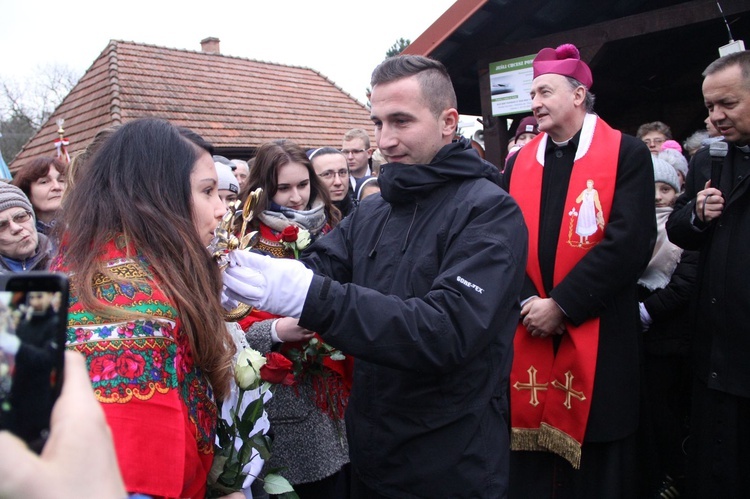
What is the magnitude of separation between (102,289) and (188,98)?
50.7 feet

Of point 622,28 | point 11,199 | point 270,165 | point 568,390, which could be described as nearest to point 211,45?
point 622,28

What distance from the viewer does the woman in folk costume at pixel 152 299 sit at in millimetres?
Result: 1278

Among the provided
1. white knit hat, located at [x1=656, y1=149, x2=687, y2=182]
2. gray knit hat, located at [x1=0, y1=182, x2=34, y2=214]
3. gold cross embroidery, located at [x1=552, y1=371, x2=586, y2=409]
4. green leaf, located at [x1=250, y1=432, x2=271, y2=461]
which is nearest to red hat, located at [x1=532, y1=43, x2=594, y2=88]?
gold cross embroidery, located at [x1=552, y1=371, x2=586, y2=409]

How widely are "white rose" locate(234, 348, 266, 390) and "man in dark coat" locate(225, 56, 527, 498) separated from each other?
214 mm

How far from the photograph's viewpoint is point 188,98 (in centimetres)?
1566

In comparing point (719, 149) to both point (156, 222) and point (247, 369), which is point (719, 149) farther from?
point (156, 222)

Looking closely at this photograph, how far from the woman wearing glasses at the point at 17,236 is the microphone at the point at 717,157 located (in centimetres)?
368

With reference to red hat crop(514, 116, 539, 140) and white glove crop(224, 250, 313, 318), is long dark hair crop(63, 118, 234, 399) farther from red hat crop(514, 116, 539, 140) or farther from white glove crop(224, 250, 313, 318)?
red hat crop(514, 116, 539, 140)

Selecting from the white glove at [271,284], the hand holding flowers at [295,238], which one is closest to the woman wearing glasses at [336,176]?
the hand holding flowers at [295,238]

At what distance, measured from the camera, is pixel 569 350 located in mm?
2994

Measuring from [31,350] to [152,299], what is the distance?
81cm

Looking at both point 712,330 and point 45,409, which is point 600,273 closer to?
point 712,330

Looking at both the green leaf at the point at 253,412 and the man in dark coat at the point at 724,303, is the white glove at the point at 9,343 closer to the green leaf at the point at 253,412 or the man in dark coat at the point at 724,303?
the green leaf at the point at 253,412

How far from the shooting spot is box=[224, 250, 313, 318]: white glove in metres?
1.71
